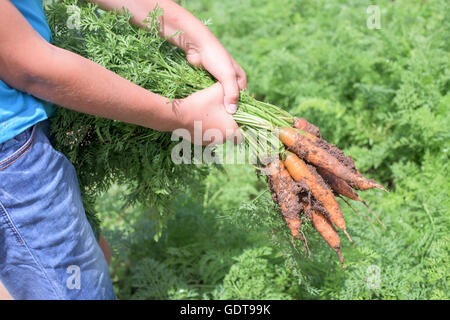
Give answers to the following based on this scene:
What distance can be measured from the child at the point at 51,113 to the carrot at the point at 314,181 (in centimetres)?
28

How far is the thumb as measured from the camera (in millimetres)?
1612

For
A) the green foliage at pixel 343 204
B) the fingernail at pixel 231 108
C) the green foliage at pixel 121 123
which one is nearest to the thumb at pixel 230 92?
the fingernail at pixel 231 108

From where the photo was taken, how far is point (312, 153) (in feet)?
5.52

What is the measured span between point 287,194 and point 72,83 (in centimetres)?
94

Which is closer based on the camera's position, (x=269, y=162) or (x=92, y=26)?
(x=92, y=26)

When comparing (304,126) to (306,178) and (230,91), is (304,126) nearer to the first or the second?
(306,178)

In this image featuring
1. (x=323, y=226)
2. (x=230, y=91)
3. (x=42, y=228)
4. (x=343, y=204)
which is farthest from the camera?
(x=343, y=204)

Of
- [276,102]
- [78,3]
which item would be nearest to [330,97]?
[276,102]

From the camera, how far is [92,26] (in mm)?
1591

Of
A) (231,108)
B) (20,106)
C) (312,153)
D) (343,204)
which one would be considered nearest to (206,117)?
(231,108)

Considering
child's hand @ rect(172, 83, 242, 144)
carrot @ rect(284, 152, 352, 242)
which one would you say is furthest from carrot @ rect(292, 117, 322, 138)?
child's hand @ rect(172, 83, 242, 144)

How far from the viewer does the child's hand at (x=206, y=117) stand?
152 cm
